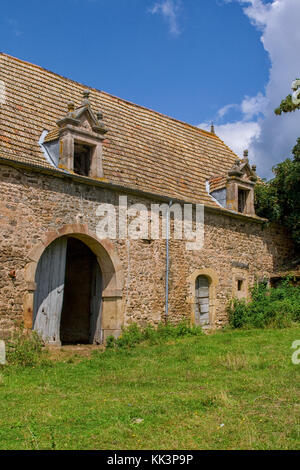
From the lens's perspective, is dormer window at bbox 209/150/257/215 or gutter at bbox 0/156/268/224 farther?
dormer window at bbox 209/150/257/215

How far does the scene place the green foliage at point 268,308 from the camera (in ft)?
47.0

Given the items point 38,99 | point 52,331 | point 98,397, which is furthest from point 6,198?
point 98,397

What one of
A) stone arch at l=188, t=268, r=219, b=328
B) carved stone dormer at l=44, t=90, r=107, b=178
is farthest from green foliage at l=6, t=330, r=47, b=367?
stone arch at l=188, t=268, r=219, b=328

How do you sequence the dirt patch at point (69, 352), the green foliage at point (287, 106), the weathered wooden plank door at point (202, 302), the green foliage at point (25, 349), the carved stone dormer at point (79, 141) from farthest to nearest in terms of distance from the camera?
the weathered wooden plank door at point (202, 302)
the green foliage at point (287, 106)
the carved stone dormer at point (79, 141)
the dirt patch at point (69, 352)
the green foliage at point (25, 349)

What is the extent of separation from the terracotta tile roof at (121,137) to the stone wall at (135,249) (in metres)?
0.73

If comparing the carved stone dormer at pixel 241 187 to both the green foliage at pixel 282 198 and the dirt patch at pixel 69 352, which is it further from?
the dirt patch at pixel 69 352

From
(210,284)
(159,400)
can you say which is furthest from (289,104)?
(159,400)

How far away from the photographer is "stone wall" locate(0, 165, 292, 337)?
10.6 meters

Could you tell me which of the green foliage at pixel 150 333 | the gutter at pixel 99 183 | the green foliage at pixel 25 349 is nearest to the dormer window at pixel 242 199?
the gutter at pixel 99 183

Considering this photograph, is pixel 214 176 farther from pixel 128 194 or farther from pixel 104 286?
pixel 104 286

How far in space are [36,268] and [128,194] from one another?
3.18 m

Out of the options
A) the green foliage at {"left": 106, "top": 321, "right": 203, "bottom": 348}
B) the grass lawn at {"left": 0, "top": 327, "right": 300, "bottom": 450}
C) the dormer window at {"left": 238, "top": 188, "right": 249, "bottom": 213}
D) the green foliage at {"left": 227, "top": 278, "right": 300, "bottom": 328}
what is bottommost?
the grass lawn at {"left": 0, "top": 327, "right": 300, "bottom": 450}

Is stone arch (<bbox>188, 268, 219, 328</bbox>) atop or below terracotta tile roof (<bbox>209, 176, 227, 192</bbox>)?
below

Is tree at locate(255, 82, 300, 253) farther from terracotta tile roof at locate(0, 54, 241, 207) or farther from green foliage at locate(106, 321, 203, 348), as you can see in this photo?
green foliage at locate(106, 321, 203, 348)
